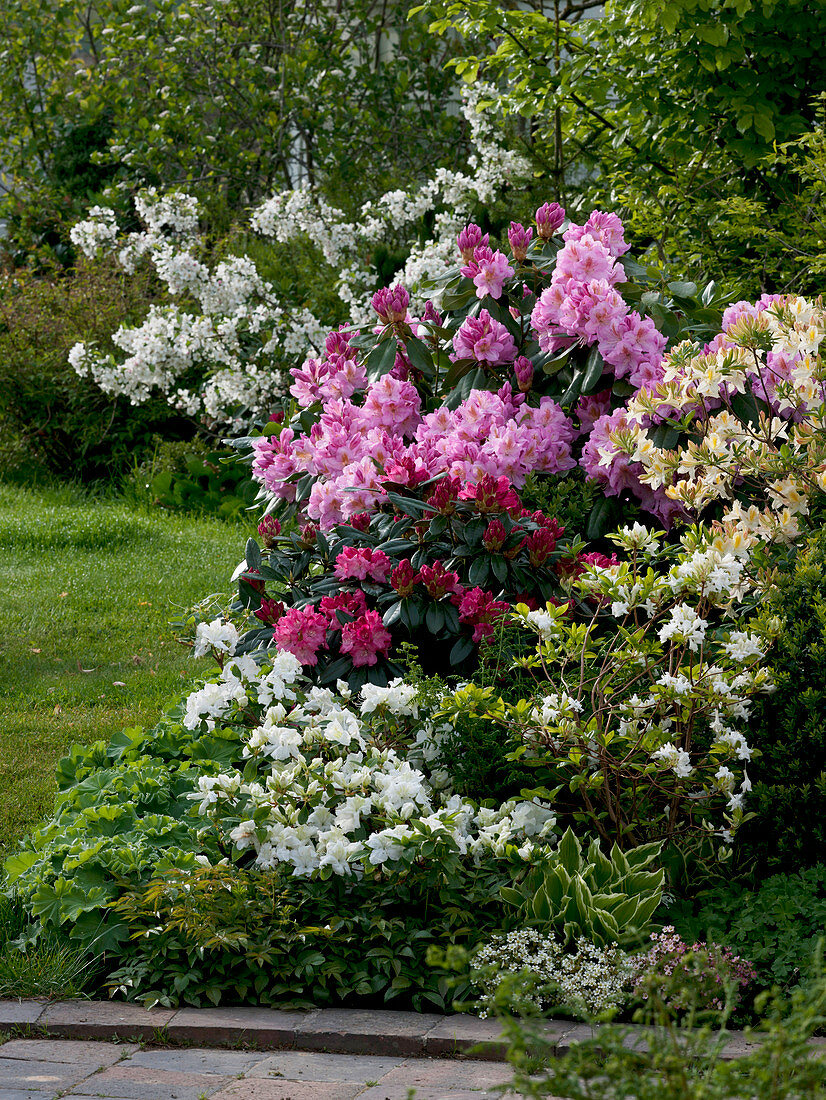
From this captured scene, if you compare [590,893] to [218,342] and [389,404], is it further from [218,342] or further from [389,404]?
[218,342]

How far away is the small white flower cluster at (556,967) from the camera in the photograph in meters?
2.41

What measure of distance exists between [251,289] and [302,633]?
4.42 metres

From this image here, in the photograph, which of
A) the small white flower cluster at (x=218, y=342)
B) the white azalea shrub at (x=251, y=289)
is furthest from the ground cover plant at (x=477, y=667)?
the small white flower cluster at (x=218, y=342)

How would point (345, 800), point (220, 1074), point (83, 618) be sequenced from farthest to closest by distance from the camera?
point (83, 618), point (345, 800), point (220, 1074)

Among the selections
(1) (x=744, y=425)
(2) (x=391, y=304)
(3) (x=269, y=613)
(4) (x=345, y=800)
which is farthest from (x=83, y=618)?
(1) (x=744, y=425)

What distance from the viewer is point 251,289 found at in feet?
24.4

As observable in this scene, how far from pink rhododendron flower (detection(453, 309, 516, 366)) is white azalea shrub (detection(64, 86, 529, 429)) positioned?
261 cm

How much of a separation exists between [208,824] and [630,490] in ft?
6.04

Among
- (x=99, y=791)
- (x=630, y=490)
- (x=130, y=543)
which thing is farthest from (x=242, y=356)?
(x=99, y=791)

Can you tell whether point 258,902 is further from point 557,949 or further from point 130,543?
point 130,543


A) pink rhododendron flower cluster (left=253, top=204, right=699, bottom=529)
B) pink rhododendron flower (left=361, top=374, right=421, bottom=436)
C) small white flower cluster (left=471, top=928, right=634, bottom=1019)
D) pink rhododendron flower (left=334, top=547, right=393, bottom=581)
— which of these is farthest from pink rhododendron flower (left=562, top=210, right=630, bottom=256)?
small white flower cluster (left=471, top=928, right=634, bottom=1019)

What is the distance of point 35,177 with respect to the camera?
1216 cm

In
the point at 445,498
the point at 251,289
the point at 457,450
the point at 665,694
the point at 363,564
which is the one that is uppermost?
the point at 251,289

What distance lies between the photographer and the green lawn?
168 inches
